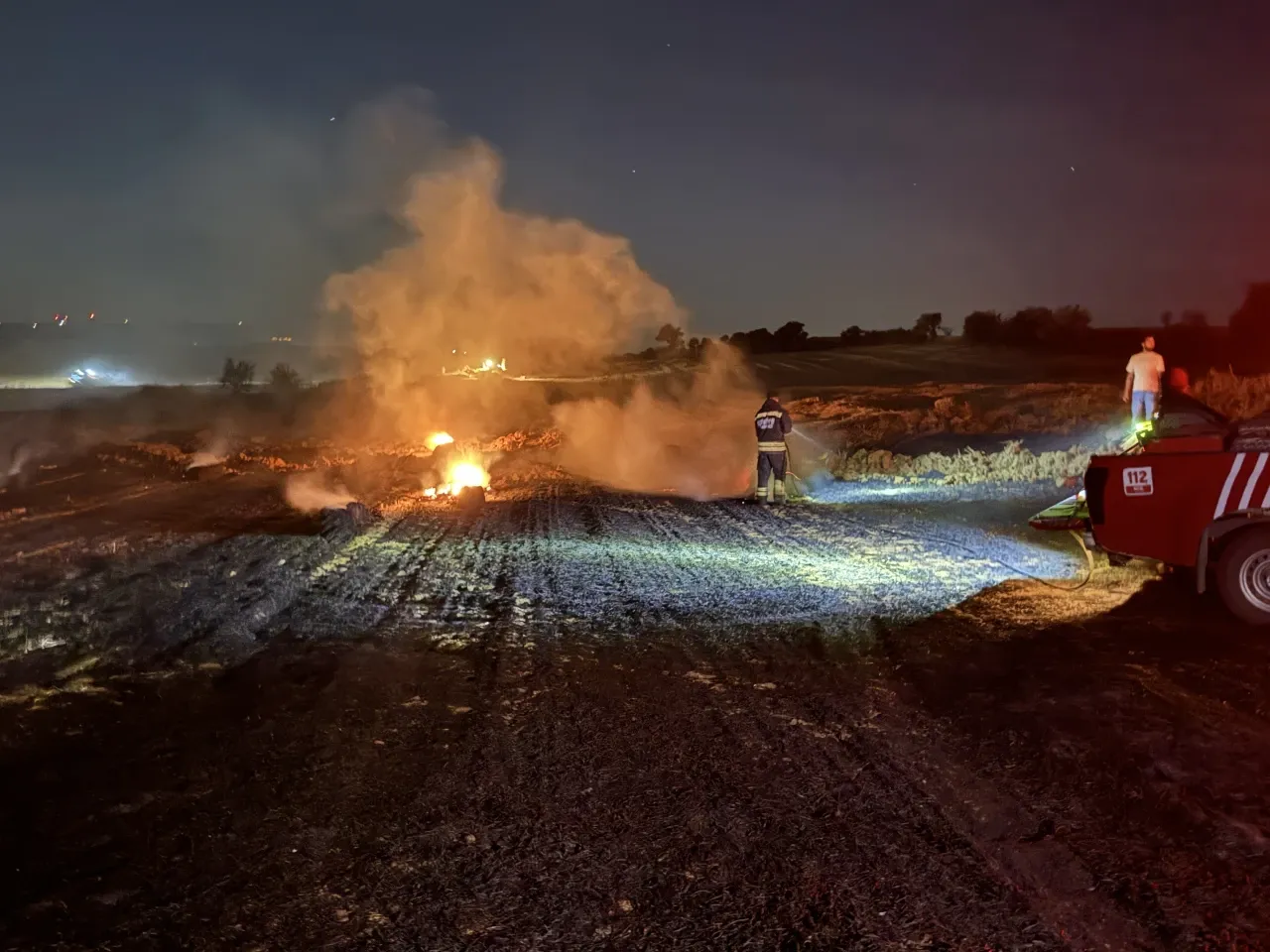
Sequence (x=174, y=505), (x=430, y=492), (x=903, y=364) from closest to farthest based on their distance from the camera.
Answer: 1. (x=174, y=505)
2. (x=430, y=492)
3. (x=903, y=364)

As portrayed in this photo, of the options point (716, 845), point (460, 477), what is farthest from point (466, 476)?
point (716, 845)

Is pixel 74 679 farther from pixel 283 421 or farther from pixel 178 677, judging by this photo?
pixel 283 421

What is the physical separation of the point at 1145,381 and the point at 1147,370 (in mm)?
196

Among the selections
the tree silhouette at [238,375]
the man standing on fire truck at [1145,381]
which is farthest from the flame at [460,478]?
the tree silhouette at [238,375]

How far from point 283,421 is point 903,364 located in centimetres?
3927

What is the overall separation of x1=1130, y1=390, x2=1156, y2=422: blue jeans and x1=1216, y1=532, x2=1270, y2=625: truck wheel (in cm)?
654

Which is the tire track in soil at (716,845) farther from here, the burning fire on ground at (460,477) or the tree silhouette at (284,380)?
the tree silhouette at (284,380)

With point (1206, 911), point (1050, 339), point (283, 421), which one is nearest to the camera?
point (1206, 911)

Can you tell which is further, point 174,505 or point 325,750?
point 174,505

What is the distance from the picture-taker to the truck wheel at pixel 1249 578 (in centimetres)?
748

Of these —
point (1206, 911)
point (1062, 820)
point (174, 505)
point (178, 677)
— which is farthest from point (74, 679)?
point (174, 505)

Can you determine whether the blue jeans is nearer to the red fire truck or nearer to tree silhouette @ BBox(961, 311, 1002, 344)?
the red fire truck

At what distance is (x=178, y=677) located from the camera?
23.9 feet

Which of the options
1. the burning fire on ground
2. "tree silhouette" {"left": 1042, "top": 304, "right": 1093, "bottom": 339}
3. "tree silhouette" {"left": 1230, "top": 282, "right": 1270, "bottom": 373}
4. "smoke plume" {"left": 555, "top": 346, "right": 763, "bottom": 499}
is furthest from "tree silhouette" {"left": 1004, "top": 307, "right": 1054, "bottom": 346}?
the burning fire on ground
